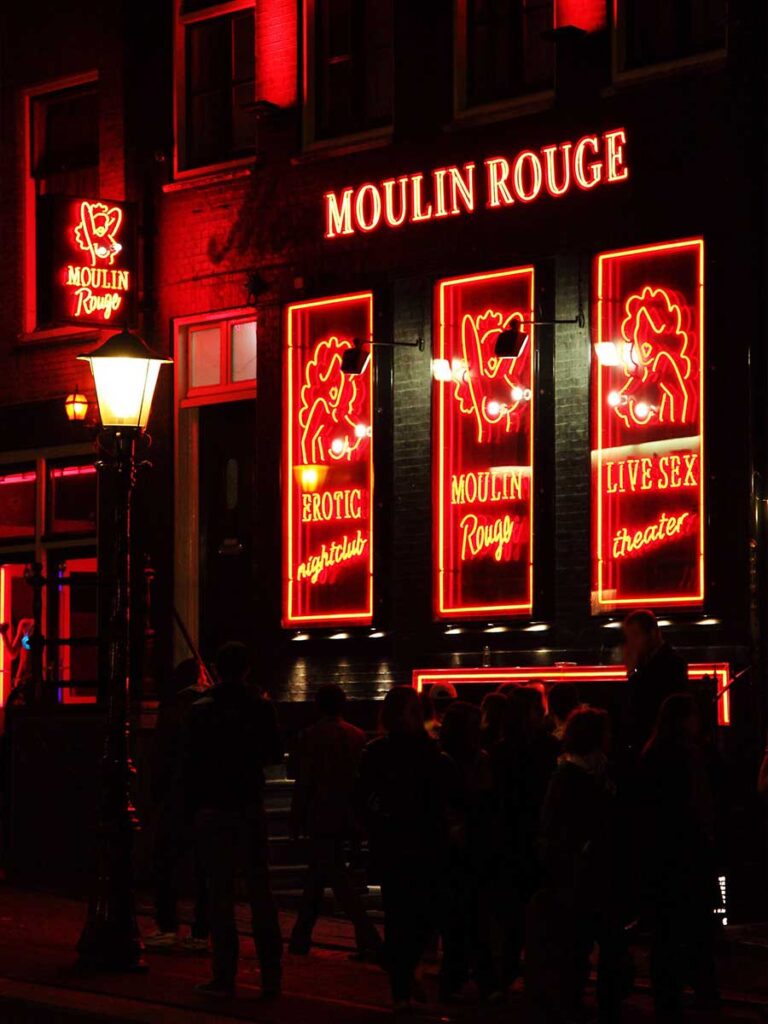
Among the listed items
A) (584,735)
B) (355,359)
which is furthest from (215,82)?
(584,735)

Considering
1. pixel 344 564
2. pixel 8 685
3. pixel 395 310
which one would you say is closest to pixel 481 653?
pixel 344 564

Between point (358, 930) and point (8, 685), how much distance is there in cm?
1106

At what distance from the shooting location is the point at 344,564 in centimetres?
1956

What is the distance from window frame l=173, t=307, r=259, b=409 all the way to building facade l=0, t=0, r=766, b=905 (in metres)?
0.03

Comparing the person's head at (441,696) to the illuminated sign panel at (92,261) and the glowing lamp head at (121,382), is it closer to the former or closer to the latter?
the glowing lamp head at (121,382)

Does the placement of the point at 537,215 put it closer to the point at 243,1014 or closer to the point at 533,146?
the point at 533,146

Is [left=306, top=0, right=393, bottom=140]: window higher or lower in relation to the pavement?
higher

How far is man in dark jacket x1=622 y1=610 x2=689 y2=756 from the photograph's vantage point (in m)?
12.2

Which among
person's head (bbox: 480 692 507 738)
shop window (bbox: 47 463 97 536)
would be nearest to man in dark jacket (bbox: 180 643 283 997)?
person's head (bbox: 480 692 507 738)

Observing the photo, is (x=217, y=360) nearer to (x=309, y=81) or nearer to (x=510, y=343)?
(x=309, y=81)

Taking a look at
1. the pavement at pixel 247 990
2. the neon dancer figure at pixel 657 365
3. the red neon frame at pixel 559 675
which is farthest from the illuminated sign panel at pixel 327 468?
the pavement at pixel 247 990

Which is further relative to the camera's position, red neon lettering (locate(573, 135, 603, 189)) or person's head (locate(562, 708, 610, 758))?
red neon lettering (locate(573, 135, 603, 189))

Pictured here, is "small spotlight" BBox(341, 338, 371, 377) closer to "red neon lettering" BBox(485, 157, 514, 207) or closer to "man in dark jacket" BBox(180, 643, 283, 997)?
"red neon lettering" BBox(485, 157, 514, 207)

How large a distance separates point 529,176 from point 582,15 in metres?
1.44
